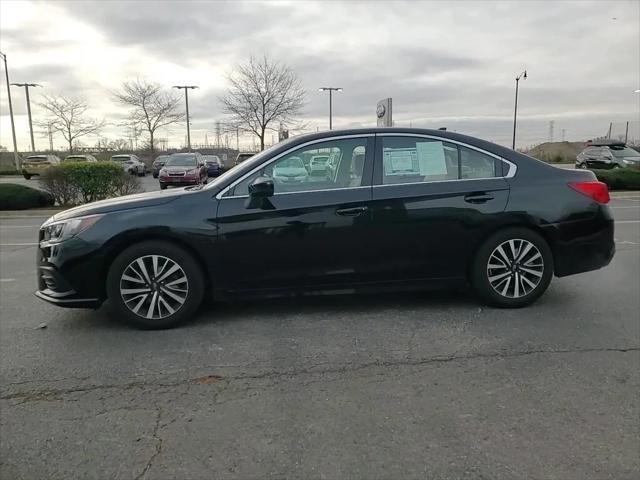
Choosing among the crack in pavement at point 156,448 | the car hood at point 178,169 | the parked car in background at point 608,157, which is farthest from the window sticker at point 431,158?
the parked car in background at point 608,157

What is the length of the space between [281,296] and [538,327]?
217cm

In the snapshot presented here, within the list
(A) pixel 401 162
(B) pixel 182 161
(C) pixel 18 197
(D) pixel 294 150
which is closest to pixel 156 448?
(D) pixel 294 150

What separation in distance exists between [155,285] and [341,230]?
161 centimetres

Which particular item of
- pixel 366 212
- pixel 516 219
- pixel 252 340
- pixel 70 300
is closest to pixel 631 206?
pixel 516 219

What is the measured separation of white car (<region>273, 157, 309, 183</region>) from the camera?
4.36 meters

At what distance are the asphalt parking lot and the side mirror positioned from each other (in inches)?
43.5

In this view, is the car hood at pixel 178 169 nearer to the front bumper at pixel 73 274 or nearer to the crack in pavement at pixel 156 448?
the front bumper at pixel 73 274

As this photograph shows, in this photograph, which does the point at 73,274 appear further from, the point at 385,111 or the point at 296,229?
the point at 385,111

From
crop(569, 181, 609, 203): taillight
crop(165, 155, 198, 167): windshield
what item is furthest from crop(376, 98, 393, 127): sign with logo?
crop(569, 181, 609, 203): taillight

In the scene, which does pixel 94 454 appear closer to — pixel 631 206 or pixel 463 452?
pixel 463 452

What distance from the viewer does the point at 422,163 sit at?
454 cm

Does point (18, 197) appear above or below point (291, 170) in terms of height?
below

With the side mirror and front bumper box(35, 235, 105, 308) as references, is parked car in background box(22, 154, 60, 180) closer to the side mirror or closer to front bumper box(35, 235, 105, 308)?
front bumper box(35, 235, 105, 308)

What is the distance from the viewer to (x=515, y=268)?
4.57m
